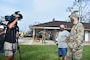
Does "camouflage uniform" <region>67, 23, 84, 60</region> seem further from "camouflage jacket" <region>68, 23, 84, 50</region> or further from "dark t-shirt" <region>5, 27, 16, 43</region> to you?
"dark t-shirt" <region>5, 27, 16, 43</region>

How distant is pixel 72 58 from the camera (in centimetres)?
740

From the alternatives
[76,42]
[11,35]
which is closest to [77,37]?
[76,42]

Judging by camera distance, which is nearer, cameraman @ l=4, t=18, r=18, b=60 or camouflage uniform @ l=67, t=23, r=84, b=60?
camouflage uniform @ l=67, t=23, r=84, b=60

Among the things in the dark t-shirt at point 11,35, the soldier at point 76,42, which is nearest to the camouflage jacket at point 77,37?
the soldier at point 76,42

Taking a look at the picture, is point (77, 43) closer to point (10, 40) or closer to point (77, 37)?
point (77, 37)

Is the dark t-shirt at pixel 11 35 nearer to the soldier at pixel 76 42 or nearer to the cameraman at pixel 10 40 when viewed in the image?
the cameraman at pixel 10 40

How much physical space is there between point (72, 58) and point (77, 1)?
193 ft

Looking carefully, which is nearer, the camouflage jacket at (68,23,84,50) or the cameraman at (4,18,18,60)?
the camouflage jacket at (68,23,84,50)

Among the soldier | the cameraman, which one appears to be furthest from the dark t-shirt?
the soldier

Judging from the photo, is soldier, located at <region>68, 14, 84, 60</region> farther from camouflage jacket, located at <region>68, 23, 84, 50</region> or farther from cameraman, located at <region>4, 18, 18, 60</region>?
cameraman, located at <region>4, 18, 18, 60</region>

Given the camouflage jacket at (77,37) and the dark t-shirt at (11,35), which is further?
the dark t-shirt at (11,35)

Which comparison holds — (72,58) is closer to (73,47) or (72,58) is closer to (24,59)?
(73,47)

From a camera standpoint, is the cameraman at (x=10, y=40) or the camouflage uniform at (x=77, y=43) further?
the cameraman at (x=10, y=40)

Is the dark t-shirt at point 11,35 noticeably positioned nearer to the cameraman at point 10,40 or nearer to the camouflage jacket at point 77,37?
the cameraman at point 10,40
